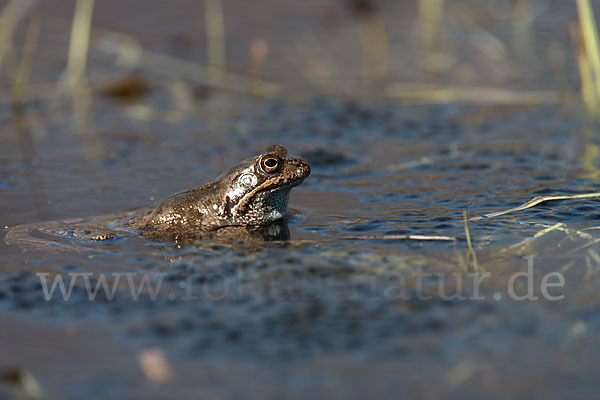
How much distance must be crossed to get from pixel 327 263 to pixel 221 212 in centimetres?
133

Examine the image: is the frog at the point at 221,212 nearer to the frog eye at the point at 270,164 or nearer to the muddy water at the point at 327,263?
the frog eye at the point at 270,164

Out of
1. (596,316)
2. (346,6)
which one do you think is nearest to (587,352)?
(596,316)

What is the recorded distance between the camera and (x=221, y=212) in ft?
18.9

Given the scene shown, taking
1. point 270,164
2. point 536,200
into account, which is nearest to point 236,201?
point 270,164

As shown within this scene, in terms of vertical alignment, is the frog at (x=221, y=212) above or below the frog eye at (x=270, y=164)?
below

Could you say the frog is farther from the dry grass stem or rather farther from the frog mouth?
the dry grass stem

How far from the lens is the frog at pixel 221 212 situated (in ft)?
18.3

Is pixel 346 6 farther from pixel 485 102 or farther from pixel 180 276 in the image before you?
pixel 180 276

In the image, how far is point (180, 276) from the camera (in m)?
4.68

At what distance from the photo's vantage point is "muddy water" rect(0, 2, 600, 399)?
349cm

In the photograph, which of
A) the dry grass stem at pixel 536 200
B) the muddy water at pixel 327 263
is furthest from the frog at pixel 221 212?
the dry grass stem at pixel 536 200

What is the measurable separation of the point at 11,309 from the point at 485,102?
585 centimetres

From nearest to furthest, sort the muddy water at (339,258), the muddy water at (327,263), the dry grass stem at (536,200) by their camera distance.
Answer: the muddy water at (327,263) < the muddy water at (339,258) < the dry grass stem at (536,200)

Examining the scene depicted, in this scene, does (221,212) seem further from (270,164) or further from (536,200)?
(536,200)
